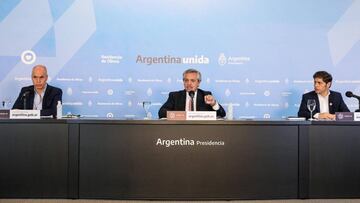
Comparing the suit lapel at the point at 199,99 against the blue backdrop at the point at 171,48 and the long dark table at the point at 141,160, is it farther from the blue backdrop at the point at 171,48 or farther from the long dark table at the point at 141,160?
the long dark table at the point at 141,160

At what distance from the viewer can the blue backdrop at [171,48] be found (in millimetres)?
5496

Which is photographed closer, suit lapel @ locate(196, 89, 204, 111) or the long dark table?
the long dark table

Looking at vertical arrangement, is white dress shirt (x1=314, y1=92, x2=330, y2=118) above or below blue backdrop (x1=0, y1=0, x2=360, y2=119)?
below

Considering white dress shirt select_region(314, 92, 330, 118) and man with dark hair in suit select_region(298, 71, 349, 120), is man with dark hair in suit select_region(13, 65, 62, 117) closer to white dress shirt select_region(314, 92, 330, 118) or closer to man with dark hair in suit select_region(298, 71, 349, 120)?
man with dark hair in suit select_region(298, 71, 349, 120)

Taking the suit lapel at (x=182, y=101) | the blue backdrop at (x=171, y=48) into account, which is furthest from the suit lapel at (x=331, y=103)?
the suit lapel at (x=182, y=101)

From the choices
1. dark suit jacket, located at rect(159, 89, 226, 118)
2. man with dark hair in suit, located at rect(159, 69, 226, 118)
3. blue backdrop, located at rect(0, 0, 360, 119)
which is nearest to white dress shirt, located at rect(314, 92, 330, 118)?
blue backdrop, located at rect(0, 0, 360, 119)

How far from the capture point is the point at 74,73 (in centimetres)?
553

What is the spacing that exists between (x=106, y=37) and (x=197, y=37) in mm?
1124

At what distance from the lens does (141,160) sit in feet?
11.8

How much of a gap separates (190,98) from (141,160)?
1.43 m

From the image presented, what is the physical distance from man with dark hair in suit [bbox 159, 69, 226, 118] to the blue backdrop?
71 centimetres

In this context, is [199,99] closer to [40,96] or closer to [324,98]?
[324,98]

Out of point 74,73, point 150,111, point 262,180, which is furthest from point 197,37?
point 262,180

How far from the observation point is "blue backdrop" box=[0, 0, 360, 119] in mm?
5496
